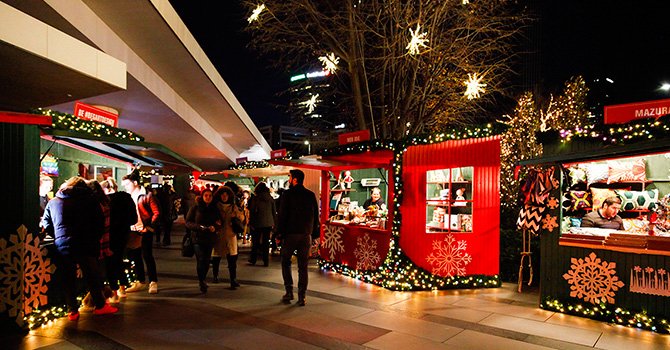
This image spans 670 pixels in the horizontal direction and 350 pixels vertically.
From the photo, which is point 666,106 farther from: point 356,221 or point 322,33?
point 322,33

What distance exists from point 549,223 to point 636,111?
194cm

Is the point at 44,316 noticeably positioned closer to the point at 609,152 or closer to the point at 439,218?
the point at 439,218

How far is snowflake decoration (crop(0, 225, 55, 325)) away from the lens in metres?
4.76

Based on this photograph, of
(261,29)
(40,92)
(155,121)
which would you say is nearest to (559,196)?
(40,92)

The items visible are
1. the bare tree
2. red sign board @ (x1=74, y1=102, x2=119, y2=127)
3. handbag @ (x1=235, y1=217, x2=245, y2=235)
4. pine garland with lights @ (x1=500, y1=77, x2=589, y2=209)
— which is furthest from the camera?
pine garland with lights @ (x1=500, y1=77, x2=589, y2=209)

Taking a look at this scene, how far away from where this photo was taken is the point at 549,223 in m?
6.55

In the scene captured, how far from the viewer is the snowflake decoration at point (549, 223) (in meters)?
6.49

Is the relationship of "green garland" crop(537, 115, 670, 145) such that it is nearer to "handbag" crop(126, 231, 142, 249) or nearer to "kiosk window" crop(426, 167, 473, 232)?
"kiosk window" crop(426, 167, 473, 232)

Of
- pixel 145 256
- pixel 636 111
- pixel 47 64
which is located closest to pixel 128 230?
pixel 145 256

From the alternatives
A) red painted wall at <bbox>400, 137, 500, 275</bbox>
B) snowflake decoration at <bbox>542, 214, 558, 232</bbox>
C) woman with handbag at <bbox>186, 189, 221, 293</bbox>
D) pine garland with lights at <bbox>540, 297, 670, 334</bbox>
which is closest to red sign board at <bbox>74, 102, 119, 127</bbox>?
woman with handbag at <bbox>186, 189, 221, 293</bbox>

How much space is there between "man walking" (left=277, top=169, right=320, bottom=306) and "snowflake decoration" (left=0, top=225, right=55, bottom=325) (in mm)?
3012

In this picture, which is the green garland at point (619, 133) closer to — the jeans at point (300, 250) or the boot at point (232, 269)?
the jeans at point (300, 250)

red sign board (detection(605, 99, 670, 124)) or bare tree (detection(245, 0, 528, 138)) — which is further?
bare tree (detection(245, 0, 528, 138))

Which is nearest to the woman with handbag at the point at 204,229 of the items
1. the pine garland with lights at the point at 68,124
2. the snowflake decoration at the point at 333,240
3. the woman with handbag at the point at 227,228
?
the woman with handbag at the point at 227,228
